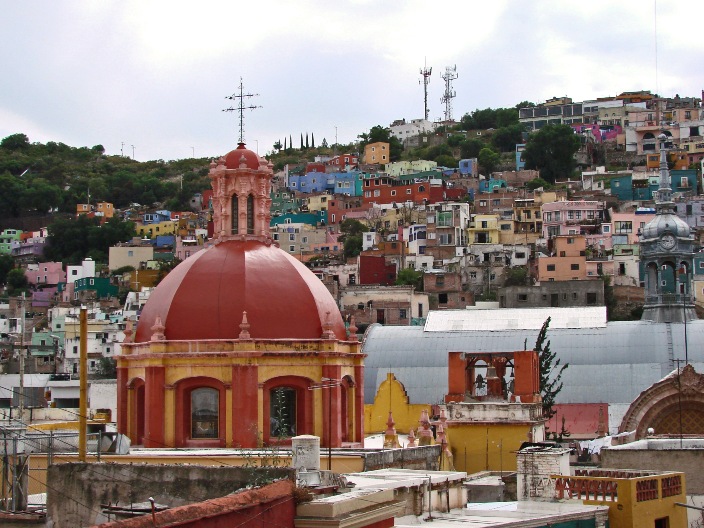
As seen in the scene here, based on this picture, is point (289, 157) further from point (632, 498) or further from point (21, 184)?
point (632, 498)

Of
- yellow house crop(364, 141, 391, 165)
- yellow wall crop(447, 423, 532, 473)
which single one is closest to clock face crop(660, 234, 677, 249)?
yellow wall crop(447, 423, 532, 473)

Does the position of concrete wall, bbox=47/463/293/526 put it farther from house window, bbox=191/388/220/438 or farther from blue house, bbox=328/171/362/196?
blue house, bbox=328/171/362/196

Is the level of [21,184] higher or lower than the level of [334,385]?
higher

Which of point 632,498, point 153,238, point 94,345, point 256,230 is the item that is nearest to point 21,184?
point 153,238

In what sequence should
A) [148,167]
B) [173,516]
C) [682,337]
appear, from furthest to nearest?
[148,167]
[682,337]
[173,516]

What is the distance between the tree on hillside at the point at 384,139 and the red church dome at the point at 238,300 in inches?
4720

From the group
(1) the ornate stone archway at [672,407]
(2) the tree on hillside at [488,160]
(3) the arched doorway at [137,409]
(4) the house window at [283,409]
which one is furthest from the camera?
(2) the tree on hillside at [488,160]

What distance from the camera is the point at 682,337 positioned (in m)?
56.8

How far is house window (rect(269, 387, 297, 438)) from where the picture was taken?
104 ft

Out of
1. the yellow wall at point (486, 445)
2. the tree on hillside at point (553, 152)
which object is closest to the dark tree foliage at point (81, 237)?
the tree on hillside at point (553, 152)

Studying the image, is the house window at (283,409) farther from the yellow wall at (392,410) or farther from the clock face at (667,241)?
the clock face at (667,241)

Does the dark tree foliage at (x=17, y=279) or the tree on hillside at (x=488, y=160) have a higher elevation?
the tree on hillside at (x=488, y=160)

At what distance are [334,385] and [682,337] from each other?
28351 millimetres

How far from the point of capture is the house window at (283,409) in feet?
104
